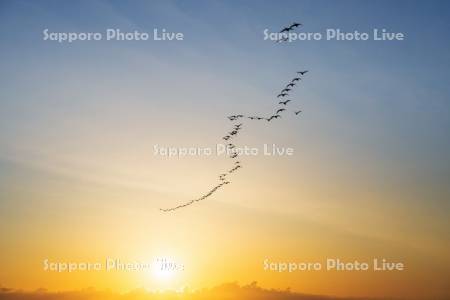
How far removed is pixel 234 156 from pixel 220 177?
309 inches

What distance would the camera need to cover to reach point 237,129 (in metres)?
38.5

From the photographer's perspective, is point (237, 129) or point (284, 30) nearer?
point (284, 30)

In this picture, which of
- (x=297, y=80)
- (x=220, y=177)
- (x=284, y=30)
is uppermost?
(x=284, y=30)

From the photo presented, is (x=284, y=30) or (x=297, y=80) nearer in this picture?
(x=284, y=30)

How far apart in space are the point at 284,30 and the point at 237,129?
14208 millimetres

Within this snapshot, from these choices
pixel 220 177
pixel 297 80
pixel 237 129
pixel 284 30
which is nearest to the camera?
pixel 284 30

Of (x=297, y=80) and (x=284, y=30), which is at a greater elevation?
(x=284, y=30)

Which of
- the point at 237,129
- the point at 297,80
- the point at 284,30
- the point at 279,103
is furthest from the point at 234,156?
the point at 284,30

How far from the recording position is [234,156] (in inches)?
1345

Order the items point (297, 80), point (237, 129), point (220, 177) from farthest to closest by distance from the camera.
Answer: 1. point (220, 177)
2. point (237, 129)
3. point (297, 80)

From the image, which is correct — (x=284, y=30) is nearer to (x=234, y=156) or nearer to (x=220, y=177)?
(x=234, y=156)

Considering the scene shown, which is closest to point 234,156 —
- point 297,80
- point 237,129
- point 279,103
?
point 237,129

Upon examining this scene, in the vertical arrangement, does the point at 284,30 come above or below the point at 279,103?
above

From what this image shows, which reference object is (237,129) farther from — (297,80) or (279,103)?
(297,80)
